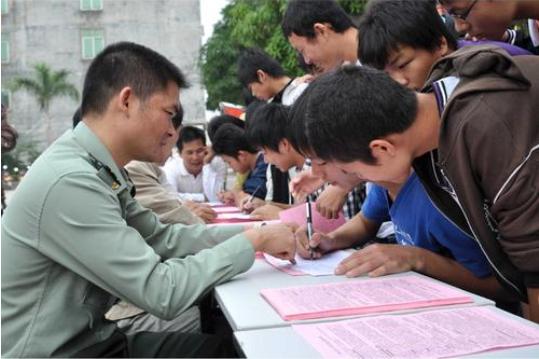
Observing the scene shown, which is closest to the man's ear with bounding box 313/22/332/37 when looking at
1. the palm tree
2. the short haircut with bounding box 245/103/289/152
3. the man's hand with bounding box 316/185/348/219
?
the short haircut with bounding box 245/103/289/152

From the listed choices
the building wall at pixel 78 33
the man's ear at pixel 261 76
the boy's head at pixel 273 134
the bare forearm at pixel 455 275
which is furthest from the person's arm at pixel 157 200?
the building wall at pixel 78 33

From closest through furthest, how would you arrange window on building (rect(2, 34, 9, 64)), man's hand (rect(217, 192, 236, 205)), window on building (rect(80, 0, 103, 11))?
man's hand (rect(217, 192, 236, 205)) < window on building (rect(2, 34, 9, 64)) < window on building (rect(80, 0, 103, 11))

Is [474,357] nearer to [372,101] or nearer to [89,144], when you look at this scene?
[372,101]

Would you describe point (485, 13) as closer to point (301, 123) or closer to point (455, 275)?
point (301, 123)

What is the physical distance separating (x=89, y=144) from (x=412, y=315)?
929mm

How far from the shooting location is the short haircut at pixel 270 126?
2.68 meters

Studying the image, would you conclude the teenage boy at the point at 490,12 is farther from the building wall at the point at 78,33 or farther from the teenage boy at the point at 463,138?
the building wall at the point at 78,33

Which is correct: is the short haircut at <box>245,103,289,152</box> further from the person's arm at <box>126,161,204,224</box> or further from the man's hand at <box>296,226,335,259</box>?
the man's hand at <box>296,226,335,259</box>

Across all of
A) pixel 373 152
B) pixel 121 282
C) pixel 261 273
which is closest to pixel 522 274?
pixel 373 152

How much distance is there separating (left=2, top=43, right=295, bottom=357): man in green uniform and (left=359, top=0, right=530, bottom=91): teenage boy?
755 mm

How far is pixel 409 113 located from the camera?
131cm

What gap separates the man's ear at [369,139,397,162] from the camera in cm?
129

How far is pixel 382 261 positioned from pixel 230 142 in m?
2.67

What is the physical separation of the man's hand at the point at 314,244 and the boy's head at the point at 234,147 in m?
2.24
